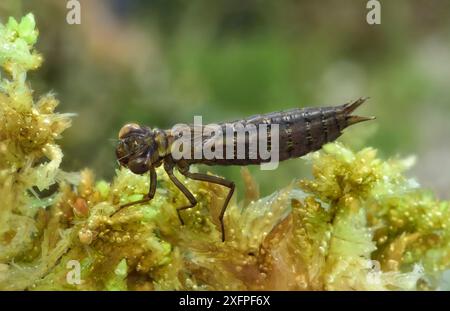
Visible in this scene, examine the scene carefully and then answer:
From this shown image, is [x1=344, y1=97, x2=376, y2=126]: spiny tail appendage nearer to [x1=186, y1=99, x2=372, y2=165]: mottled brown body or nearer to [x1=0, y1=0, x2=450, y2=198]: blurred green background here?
[x1=186, y1=99, x2=372, y2=165]: mottled brown body

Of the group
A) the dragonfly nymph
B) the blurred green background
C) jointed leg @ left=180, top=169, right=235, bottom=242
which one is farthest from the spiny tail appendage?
the blurred green background

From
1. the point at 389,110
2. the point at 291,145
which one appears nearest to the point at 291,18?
the point at 389,110

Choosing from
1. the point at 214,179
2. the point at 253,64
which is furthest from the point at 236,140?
the point at 253,64

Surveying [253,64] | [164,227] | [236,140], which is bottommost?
[164,227]

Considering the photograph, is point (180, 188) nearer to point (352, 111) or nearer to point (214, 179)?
point (214, 179)

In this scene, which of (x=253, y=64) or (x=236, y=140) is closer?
(x=236, y=140)

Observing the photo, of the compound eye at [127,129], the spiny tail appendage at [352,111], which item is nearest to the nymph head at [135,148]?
the compound eye at [127,129]

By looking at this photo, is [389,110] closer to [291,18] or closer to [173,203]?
[291,18]
